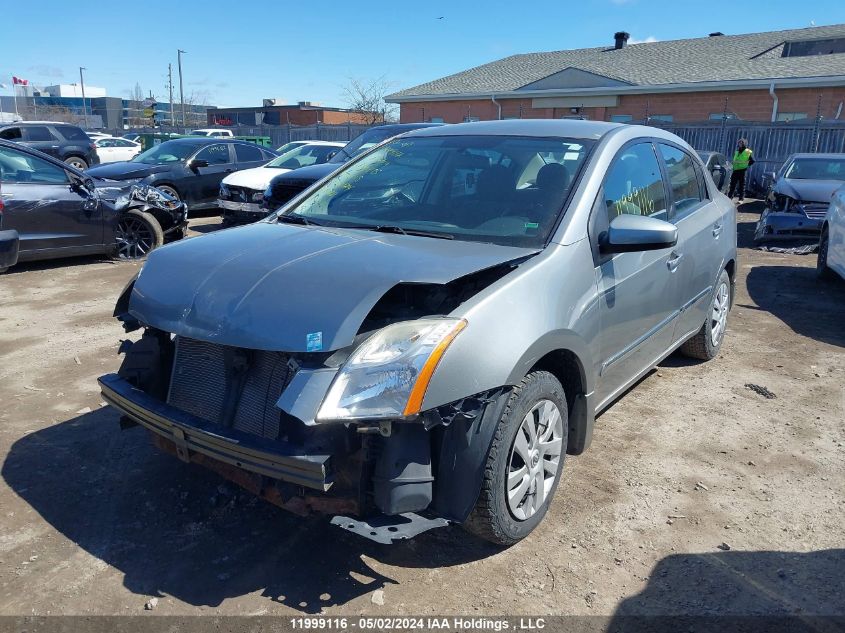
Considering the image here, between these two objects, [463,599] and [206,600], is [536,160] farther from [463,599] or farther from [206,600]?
[206,600]

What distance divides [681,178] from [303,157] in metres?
9.40

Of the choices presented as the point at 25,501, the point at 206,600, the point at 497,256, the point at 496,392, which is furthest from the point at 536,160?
the point at 25,501

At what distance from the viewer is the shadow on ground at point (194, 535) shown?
111 inches

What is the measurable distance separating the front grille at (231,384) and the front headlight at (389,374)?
0.27m

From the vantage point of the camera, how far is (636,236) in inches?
132

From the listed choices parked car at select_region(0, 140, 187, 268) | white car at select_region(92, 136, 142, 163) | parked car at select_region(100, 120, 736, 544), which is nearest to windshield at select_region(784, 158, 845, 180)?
parked car at select_region(100, 120, 736, 544)

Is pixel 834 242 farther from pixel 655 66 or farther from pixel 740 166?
pixel 655 66

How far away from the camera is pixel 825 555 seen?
10.1 feet

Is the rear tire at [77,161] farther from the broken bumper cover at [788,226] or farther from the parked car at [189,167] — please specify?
the broken bumper cover at [788,226]

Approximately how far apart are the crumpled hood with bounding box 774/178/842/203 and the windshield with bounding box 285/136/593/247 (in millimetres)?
8857

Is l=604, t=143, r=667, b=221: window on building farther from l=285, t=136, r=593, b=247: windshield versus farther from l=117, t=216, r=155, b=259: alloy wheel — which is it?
l=117, t=216, r=155, b=259: alloy wheel

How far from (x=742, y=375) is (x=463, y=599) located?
139 inches

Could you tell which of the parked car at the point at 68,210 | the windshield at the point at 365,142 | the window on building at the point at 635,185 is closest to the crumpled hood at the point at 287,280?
the window on building at the point at 635,185

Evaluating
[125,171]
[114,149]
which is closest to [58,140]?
[114,149]
